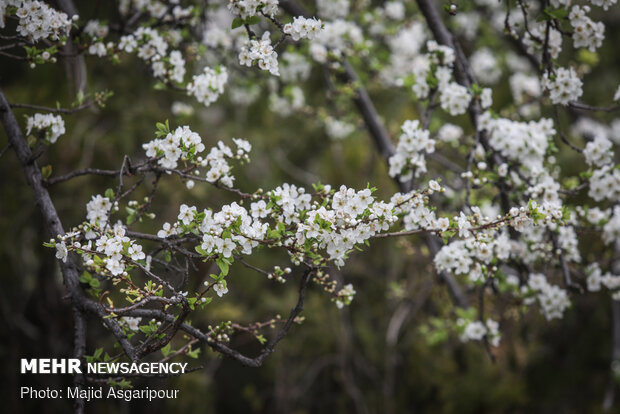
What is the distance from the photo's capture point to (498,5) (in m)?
4.42

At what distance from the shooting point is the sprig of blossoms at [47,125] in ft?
6.49

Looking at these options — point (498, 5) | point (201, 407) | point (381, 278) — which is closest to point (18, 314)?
point (201, 407)

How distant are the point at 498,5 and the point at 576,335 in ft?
10.5

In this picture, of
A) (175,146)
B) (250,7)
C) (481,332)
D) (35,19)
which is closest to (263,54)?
(250,7)

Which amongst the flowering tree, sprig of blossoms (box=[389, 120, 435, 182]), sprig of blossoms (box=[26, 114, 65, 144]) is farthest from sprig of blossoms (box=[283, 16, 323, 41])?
sprig of blossoms (box=[26, 114, 65, 144])

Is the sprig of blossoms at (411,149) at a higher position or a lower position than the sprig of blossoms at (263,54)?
lower

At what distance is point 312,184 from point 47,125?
1242 mm

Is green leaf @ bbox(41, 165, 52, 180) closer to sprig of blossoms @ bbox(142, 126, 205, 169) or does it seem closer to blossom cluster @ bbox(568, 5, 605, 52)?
sprig of blossoms @ bbox(142, 126, 205, 169)

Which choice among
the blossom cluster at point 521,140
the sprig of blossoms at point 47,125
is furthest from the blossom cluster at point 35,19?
the blossom cluster at point 521,140

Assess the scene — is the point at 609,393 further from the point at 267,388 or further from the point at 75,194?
the point at 75,194

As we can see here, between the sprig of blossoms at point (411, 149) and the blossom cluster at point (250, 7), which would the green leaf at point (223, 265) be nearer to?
the blossom cluster at point (250, 7)

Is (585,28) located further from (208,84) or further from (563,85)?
(208,84)

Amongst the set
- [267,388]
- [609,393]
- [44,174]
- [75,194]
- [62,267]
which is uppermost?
[75,194]

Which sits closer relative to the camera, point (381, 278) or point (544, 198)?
point (544, 198)
